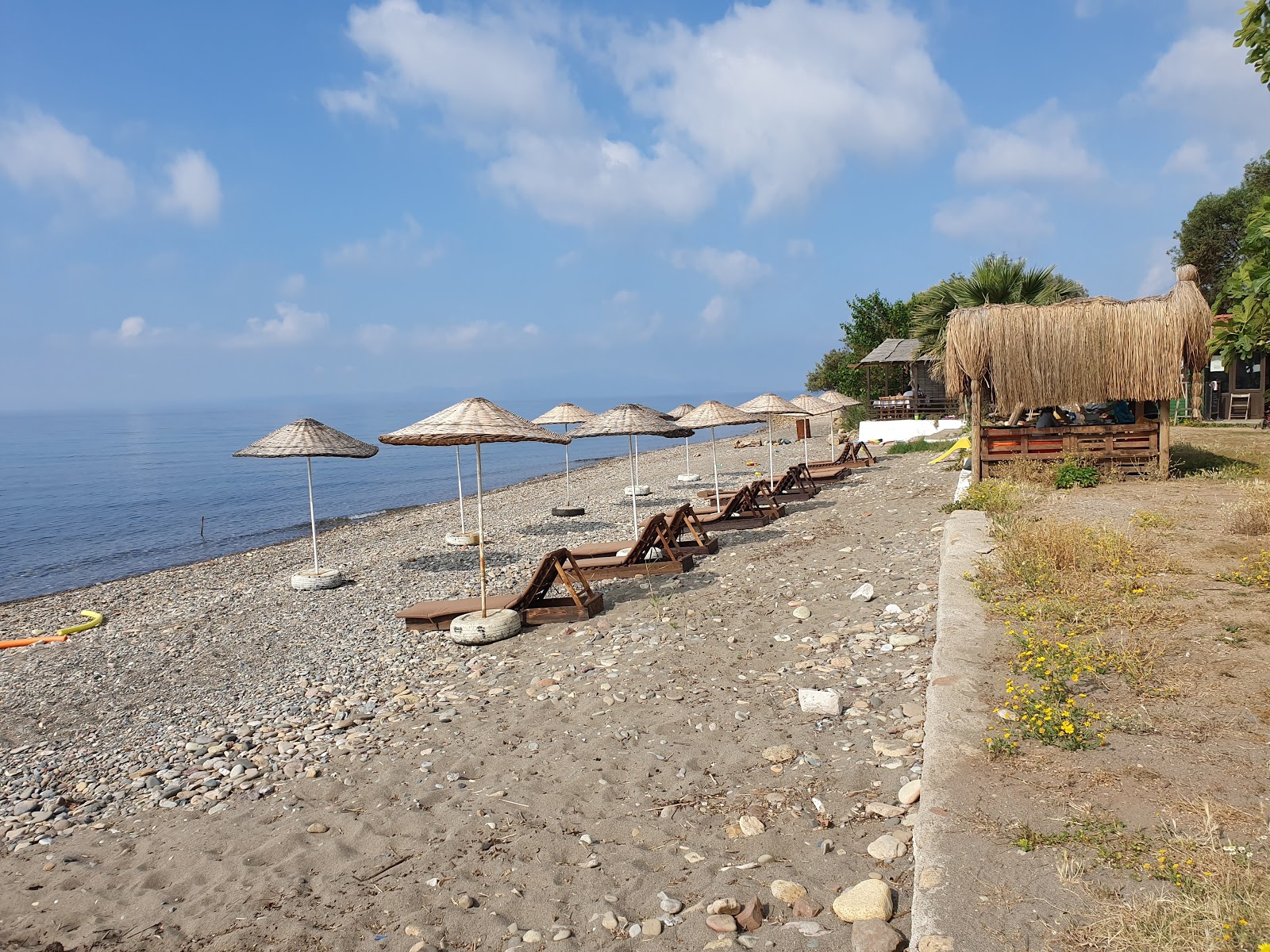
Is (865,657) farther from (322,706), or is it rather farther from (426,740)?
(322,706)

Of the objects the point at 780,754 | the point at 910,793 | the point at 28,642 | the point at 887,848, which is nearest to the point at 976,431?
the point at 780,754

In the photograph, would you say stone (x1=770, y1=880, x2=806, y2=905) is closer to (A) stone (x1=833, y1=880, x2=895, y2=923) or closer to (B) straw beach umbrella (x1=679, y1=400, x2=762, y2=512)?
(A) stone (x1=833, y1=880, x2=895, y2=923)

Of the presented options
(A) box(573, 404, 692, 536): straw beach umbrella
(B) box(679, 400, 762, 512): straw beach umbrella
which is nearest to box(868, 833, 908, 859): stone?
(A) box(573, 404, 692, 536): straw beach umbrella

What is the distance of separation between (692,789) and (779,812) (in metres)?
0.58

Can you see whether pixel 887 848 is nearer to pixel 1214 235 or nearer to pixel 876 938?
pixel 876 938

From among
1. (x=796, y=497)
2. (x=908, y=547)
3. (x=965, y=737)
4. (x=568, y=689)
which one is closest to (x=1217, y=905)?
(x=965, y=737)

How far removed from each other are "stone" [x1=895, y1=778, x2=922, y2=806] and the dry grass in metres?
6.58

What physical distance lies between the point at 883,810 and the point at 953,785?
491 mm

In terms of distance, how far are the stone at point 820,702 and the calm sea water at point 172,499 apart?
744 inches

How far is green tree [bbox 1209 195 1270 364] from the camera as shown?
11.9ft

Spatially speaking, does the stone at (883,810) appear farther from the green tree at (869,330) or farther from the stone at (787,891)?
the green tree at (869,330)

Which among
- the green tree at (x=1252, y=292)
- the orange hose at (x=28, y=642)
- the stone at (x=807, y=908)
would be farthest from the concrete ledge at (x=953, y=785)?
the orange hose at (x=28, y=642)

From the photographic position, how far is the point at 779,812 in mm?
4023

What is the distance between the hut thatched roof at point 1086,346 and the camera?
13125 mm
